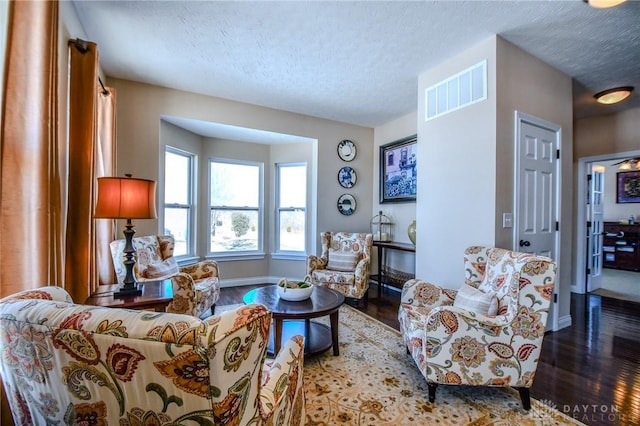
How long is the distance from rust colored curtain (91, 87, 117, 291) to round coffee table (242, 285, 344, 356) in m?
1.28

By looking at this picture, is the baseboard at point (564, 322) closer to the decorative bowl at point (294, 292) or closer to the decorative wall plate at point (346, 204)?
the decorative bowl at point (294, 292)

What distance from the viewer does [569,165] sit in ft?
10.3

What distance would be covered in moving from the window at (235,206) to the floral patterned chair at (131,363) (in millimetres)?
3986

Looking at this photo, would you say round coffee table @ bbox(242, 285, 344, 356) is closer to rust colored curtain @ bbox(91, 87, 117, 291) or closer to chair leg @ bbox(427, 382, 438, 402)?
chair leg @ bbox(427, 382, 438, 402)

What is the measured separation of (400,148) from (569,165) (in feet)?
6.83

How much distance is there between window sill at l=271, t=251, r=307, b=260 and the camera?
487cm

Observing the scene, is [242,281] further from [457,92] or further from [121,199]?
[457,92]

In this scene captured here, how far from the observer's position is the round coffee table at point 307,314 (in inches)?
86.7

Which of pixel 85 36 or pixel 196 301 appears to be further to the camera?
pixel 196 301

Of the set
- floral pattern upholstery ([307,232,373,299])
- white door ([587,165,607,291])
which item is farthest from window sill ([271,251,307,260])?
white door ([587,165,607,291])

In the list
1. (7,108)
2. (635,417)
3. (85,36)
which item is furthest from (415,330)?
(85,36)

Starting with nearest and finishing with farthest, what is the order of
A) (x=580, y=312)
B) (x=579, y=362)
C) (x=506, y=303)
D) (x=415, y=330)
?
1. (x=506, y=303)
2. (x=415, y=330)
3. (x=579, y=362)
4. (x=580, y=312)

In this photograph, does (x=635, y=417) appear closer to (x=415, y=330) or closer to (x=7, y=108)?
(x=415, y=330)

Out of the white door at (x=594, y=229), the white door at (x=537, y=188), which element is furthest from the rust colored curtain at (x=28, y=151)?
the white door at (x=594, y=229)
